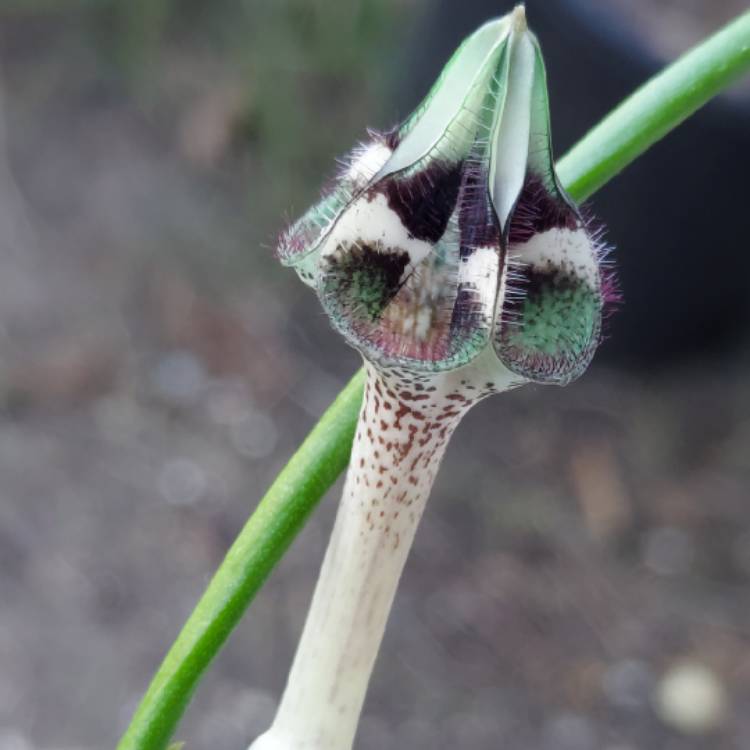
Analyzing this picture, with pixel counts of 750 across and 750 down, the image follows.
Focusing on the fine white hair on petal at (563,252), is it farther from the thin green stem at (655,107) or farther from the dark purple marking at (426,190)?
the thin green stem at (655,107)

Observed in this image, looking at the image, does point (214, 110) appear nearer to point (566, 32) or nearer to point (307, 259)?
point (566, 32)

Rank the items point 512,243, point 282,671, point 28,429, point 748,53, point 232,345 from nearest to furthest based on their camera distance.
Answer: point 512,243
point 748,53
point 282,671
point 28,429
point 232,345

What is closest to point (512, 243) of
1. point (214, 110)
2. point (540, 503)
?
point (540, 503)

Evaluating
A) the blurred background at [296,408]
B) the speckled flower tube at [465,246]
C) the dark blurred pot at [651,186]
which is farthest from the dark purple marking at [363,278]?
the dark blurred pot at [651,186]

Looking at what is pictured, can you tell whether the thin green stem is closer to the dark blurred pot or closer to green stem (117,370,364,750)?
green stem (117,370,364,750)

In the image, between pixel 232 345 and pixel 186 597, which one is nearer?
pixel 186 597

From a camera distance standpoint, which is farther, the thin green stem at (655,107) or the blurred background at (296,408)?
the blurred background at (296,408)

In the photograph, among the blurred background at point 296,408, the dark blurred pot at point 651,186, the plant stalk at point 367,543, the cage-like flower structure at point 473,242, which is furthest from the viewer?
the dark blurred pot at point 651,186
